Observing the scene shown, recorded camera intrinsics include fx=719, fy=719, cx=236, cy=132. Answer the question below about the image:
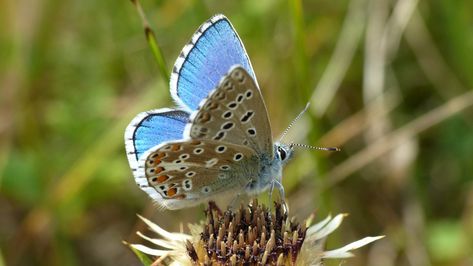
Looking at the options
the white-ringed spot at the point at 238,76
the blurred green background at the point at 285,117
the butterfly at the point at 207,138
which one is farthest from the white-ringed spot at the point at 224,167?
the blurred green background at the point at 285,117

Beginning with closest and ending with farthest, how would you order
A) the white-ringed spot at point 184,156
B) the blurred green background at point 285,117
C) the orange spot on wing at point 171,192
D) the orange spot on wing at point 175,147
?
the orange spot on wing at point 175,147
the white-ringed spot at point 184,156
the orange spot on wing at point 171,192
the blurred green background at point 285,117

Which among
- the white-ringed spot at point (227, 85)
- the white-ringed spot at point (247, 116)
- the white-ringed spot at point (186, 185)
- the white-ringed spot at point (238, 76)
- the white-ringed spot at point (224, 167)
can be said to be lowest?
the white-ringed spot at point (186, 185)

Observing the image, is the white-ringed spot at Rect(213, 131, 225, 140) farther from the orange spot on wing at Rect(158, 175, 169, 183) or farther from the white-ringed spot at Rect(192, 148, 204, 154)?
the orange spot on wing at Rect(158, 175, 169, 183)

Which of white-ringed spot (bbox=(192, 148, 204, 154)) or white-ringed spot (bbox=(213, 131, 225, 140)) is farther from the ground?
white-ringed spot (bbox=(213, 131, 225, 140))

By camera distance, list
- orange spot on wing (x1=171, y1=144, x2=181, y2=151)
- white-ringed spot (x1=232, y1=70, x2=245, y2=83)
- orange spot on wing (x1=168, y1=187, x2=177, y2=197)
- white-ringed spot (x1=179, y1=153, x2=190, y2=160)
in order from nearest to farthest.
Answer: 1. white-ringed spot (x1=232, y1=70, x2=245, y2=83)
2. orange spot on wing (x1=171, y1=144, x2=181, y2=151)
3. white-ringed spot (x1=179, y1=153, x2=190, y2=160)
4. orange spot on wing (x1=168, y1=187, x2=177, y2=197)

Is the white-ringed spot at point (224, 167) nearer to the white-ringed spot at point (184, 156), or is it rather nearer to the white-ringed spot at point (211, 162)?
the white-ringed spot at point (211, 162)

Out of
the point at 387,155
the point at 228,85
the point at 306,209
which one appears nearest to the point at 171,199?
the point at 228,85

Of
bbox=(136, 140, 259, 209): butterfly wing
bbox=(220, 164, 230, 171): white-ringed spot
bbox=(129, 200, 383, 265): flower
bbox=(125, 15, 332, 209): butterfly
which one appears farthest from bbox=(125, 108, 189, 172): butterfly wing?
bbox=(129, 200, 383, 265): flower
